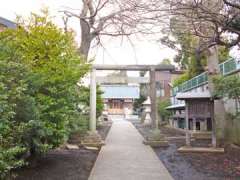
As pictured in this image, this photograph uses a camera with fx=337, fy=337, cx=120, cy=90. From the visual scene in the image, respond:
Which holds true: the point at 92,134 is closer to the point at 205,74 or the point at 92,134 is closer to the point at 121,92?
the point at 205,74

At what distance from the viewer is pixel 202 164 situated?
9953 mm

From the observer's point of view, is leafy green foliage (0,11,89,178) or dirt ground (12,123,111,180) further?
dirt ground (12,123,111,180)

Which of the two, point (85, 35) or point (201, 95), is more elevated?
point (85, 35)

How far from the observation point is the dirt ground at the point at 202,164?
8.30 m

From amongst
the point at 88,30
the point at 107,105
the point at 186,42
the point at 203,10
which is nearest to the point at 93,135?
the point at 88,30

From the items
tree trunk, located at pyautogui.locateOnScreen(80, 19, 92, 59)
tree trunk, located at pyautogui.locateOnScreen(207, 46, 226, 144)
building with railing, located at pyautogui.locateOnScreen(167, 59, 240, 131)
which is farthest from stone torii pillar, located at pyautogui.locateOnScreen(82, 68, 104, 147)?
tree trunk, located at pyautogui.locateOnScreen(207, 46, 226, 144)

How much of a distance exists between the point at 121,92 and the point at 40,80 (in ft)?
182

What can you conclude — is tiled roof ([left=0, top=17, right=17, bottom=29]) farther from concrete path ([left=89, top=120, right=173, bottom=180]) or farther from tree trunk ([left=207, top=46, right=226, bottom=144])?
tree trunk ([left=207, top=46, right=226, bottom=144])

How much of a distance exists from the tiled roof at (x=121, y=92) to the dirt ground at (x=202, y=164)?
48.7 meters

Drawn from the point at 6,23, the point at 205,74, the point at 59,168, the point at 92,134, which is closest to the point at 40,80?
the point at 59,168

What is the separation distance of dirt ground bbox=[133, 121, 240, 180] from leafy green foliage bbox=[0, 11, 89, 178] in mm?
3242

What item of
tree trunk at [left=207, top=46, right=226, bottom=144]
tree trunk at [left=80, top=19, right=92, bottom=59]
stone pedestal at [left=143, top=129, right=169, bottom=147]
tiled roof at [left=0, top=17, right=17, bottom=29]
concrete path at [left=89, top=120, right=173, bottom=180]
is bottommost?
concrete path at [left=89, top=120, right=173, bottom=180]

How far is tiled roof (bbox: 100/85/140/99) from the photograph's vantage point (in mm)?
61906

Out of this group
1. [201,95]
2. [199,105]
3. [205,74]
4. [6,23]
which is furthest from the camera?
[205,74]
